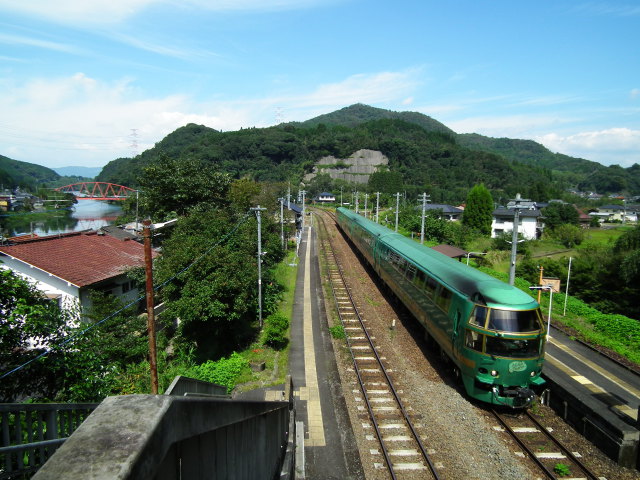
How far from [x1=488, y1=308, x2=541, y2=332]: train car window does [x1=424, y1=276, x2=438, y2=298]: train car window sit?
325cm

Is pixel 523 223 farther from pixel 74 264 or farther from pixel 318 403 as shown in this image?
pixel 74 264

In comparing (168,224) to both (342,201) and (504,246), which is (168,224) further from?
(342,201)

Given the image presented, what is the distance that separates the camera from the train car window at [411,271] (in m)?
15.8

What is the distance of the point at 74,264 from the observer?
717 inches

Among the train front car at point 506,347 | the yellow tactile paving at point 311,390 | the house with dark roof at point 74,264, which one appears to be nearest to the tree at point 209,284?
the yellow tactile paving at point 311,390

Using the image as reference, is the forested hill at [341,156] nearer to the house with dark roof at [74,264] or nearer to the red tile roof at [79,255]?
the red tile roof at [79,255]

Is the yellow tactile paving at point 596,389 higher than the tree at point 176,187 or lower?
lower

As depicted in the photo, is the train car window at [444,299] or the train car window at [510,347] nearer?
the train car window at [510,347]

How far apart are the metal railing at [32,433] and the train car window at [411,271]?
12.7m

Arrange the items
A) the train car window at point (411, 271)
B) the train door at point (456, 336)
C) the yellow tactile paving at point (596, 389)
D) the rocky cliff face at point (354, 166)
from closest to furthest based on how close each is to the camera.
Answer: the yellow tactile paving at point (596, 389) < the train door at point (456, 336) < the train car window at point (411, 271) < the rocky cliff face at point (354, 166)

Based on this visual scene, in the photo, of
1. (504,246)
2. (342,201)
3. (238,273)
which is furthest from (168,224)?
(342,201)

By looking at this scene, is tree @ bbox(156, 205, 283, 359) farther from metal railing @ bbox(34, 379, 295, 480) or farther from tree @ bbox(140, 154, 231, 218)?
metal railing @ bbox(34, 379, 295, 480)

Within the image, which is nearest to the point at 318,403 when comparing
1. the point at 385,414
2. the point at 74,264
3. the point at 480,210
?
the point at 385,414

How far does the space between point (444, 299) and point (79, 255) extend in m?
16.6
